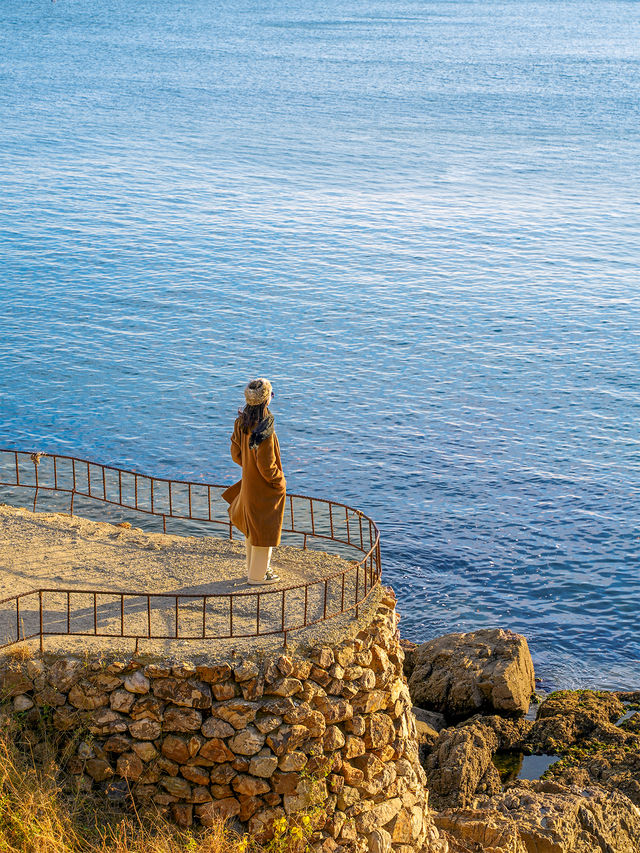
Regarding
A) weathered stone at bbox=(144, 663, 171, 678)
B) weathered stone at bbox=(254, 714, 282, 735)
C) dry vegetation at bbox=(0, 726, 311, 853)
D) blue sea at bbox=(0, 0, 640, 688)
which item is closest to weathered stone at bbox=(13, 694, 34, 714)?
dry vegetation at bbox=(0, 726, 311, 853)

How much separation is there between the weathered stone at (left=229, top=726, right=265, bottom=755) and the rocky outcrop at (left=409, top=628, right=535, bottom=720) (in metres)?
7.94

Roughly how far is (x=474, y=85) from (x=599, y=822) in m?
91.8

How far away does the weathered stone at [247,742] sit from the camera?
10.3 metres

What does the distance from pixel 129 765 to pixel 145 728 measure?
17.5 inches

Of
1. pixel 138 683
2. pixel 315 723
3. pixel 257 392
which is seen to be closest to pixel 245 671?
pixel 315 723

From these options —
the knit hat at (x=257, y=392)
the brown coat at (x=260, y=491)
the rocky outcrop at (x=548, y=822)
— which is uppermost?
the knit hat at (x=257, y=392)

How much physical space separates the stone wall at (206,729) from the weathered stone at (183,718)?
0.03 ft

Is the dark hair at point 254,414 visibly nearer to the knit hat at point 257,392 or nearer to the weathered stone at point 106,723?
the knit hat at point 257,392

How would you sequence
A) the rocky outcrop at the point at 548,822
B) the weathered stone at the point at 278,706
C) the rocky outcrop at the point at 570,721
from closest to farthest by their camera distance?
the weathered stone at the point at 278,706 → the rocky outcrop at the point at 548,822 → the rocky outcrop at the point at 570,721

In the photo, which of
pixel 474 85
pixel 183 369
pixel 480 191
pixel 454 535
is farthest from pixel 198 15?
pixel 454 535

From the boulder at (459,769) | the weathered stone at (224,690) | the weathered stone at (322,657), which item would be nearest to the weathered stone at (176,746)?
the weathered stone at (224,690)

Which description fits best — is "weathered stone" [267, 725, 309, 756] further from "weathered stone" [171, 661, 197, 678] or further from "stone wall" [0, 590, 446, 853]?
"weathered stone" [171, 661, 197, 678]

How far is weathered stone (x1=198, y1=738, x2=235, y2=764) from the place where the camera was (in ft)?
33.9

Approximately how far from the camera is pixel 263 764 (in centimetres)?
1038
